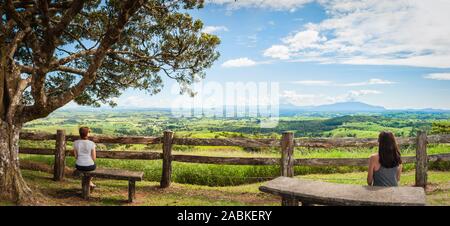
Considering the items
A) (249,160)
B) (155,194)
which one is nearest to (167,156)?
(155,194)

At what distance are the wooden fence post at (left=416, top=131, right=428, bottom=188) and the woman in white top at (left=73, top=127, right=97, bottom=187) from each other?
8.70 metres

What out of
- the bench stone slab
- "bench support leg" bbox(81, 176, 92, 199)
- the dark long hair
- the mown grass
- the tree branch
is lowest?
the mown grass

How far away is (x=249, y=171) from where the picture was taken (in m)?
16.0

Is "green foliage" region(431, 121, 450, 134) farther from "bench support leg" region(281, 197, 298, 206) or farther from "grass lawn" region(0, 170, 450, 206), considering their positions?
"bench support leg" region(281, 197, 298, 206)

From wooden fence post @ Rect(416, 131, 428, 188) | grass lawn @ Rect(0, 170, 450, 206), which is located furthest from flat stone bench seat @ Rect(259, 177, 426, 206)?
wooden fence post @ Rect(416, 131, 428, 188)

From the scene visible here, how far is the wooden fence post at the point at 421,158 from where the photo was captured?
12094 millimetres

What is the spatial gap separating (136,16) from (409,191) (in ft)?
34.4

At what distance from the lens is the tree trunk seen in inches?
359

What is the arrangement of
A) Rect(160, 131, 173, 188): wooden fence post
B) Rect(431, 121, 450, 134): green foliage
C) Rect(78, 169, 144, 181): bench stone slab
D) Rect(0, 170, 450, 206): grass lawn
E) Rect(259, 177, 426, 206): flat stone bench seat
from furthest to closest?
Rect(431, 121, 450, 134): green foliage < Rect(160, 131, 173, 188): wooden fence post < Rect(0, 170, 450, 206): grass lawn < Rect(78, 169, 144, 181): bench stone slab < Rect(259, 177, 426, 206): flat stone bench seat

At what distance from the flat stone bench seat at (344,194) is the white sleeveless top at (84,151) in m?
4.74

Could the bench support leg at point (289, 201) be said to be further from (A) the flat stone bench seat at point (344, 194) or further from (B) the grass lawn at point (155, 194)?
(B) the grass lawn at point (155, 194)
